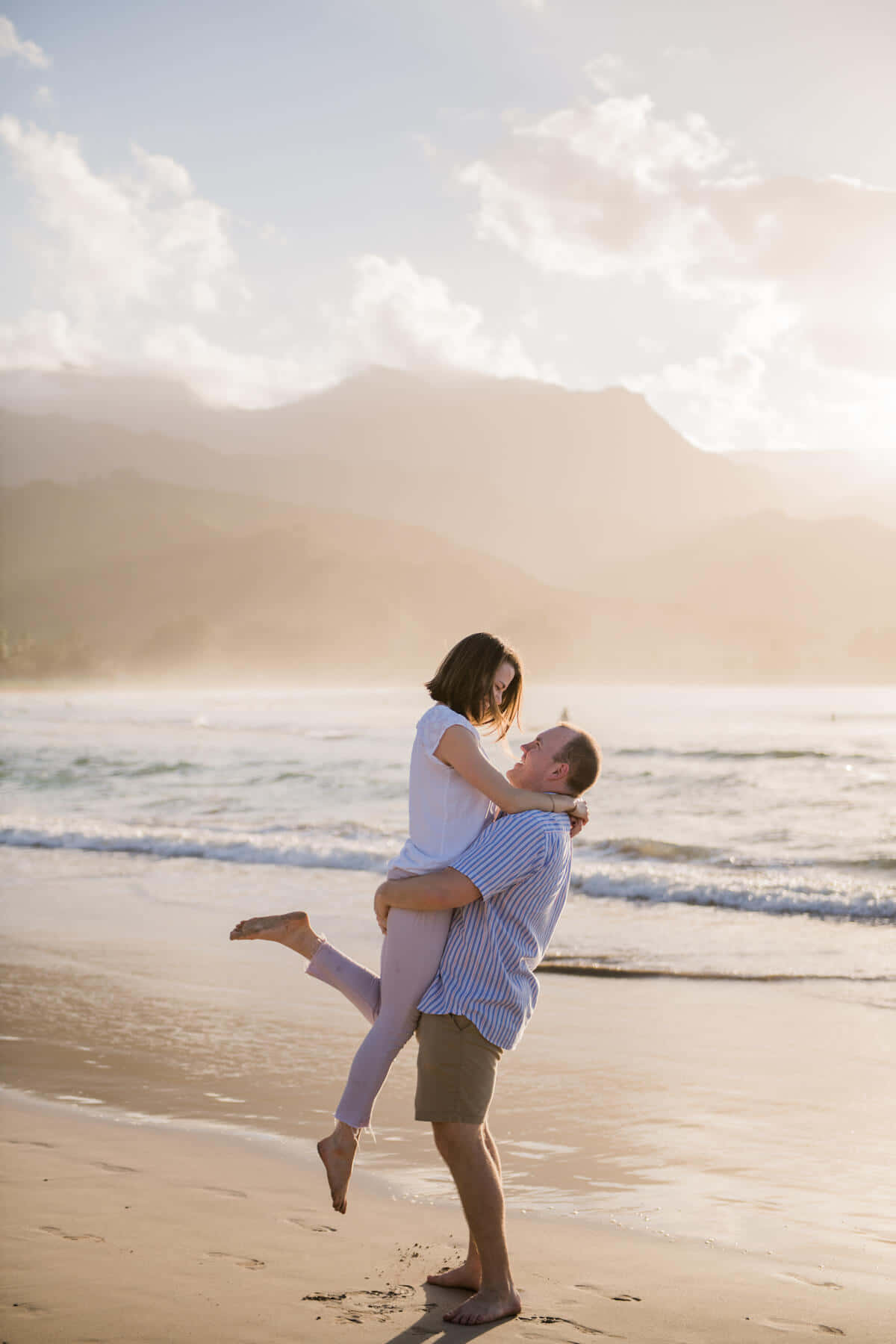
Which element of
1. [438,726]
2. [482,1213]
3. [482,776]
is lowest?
[482,1213]

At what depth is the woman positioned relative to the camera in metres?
3.04

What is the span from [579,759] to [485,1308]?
150 cm

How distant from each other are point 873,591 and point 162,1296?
140 meters

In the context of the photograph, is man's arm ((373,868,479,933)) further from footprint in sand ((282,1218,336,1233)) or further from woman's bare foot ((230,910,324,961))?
footprint in sand ((282,1218,336,1233))

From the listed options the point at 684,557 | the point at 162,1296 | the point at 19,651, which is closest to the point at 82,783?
the point at 162,1296

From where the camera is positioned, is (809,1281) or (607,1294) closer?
(607,1294)

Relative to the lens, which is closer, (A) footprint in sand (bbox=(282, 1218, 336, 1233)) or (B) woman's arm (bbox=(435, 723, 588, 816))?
(B) woman's arm (bbox=(435, 723, 588, 816))

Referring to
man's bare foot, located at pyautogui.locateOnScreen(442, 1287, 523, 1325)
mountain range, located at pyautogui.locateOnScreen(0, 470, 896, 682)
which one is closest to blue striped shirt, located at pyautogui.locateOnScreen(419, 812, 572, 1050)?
man's bare foot, located at pyautogui.locateOnScreen(442, 1287, 523, 1325)

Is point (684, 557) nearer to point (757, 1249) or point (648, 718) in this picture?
point (648, 718)

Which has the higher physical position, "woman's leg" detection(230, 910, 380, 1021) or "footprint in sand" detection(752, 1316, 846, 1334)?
"woman's leg" detection(230, 910, 380, 1021)

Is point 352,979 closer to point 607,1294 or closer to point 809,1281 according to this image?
point 607,1294

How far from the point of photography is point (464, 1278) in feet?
10.8

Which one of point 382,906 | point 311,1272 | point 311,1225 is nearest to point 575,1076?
point 311,1225

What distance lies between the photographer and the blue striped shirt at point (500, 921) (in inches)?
117
